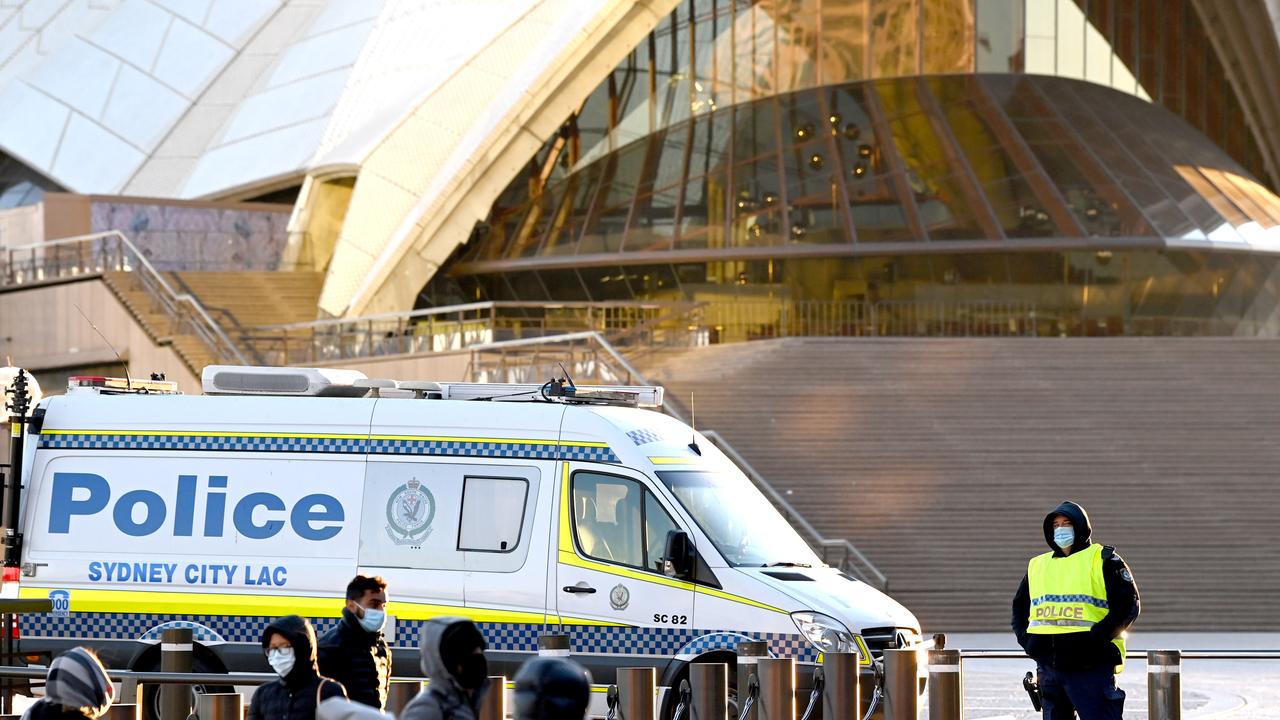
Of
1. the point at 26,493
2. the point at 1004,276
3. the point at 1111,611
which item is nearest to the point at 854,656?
the point at 1111,611

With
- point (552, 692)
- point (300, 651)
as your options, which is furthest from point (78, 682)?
point (552, 692)

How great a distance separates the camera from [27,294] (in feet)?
112

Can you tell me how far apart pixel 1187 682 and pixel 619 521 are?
20.7 feet

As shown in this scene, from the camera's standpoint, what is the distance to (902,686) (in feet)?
31.9

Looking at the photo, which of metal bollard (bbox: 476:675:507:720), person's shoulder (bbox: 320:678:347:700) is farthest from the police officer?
person's shoulder (bbox: 320:678:347:700)

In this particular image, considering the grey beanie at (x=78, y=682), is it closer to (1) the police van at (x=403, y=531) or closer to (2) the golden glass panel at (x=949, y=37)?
(1) the police van at (x=403, y=531)

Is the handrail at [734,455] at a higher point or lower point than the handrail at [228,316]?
lower

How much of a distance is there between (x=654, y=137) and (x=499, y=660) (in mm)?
28960

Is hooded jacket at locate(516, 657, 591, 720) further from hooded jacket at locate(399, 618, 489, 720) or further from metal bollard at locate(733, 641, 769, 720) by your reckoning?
metal bollard at locate(733, 641, 769, 720)

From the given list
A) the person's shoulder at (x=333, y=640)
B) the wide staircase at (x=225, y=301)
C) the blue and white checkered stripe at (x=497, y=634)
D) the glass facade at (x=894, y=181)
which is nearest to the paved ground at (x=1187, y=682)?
the blue and white checkered stripe at (x=497, y=634)

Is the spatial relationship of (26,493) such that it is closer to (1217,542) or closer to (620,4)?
(1217,542)

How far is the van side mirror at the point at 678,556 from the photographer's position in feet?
38.6

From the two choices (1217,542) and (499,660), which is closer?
(499,660)

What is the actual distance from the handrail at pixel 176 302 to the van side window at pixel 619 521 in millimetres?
18065
